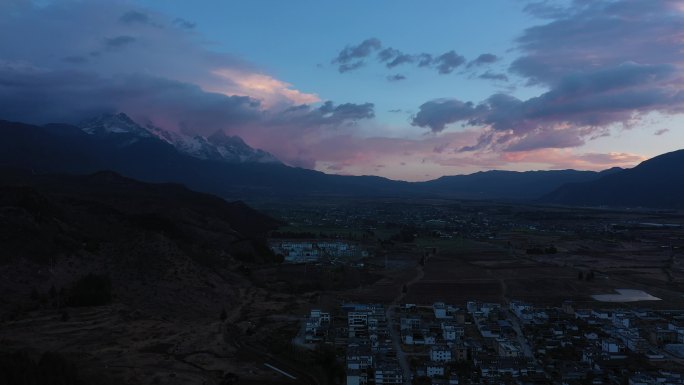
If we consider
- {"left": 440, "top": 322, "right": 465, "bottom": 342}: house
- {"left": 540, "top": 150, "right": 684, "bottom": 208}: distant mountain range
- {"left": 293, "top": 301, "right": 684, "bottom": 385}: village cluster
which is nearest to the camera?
{"left": 293, "top": 301, "right": 684, "bottom": 385}: village cluster

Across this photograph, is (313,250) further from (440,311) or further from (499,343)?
(499,343)

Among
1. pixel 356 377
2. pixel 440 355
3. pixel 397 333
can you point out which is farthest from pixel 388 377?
pixel 397 333

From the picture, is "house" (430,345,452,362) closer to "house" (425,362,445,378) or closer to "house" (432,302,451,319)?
"house" (425,362,445,378)

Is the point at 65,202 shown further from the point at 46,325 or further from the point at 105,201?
the point at 46,325

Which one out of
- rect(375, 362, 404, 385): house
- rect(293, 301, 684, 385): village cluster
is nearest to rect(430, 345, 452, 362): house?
rect(293, 301, 684, 385): village cluster

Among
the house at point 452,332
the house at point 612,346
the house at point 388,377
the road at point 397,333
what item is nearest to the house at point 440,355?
the road at point 397,333

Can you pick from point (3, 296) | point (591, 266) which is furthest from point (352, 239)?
point (3, 296)

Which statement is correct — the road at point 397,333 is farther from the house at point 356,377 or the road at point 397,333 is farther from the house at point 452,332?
the house at point 452,332
